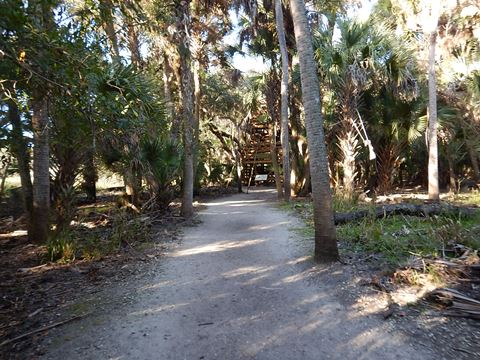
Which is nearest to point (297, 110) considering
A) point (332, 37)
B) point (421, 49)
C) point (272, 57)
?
point (272, 57)

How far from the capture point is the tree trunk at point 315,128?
5.38 m

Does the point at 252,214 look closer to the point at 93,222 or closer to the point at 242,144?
the point at 93,222

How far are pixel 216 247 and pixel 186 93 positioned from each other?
5119mm

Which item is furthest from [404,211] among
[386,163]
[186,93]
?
[186,93]

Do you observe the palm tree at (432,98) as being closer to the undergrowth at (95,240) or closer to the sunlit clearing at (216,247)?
the sunlit clearing at (216,247)

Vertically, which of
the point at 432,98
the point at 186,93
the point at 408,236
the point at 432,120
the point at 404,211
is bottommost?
the point at 408,236

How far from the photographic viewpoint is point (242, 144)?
22172 mm

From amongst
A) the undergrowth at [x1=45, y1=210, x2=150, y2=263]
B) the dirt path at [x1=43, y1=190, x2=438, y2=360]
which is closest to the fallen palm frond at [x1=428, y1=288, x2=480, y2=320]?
the dirt path at [x1=43, y1=190, x2=438, y2=360]

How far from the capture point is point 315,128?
5406 millimetres

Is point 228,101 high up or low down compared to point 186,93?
up

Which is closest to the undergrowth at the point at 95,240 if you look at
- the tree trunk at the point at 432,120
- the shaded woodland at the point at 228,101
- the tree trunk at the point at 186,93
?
the shaded woodland at the point at 228,101

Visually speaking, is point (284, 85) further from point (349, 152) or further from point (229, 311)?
point (229, 311)

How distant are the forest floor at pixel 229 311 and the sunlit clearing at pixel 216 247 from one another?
8 centimetres

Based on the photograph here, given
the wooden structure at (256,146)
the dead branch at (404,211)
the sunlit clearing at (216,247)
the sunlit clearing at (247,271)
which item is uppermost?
the wooden structure at (256,146)
